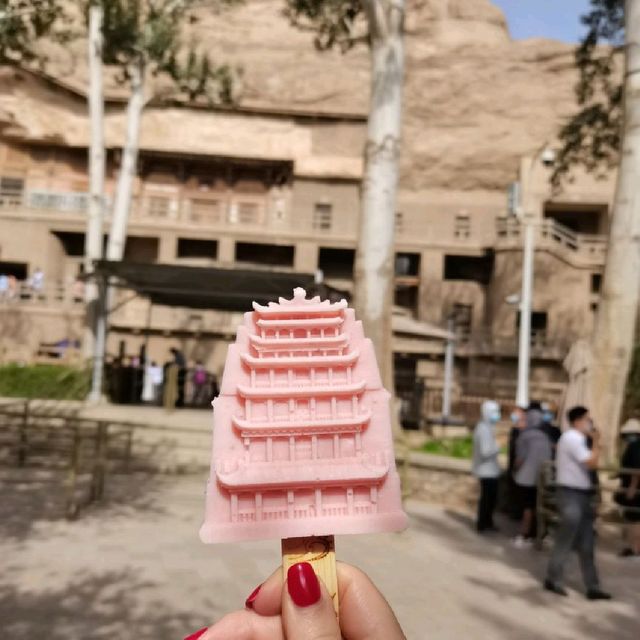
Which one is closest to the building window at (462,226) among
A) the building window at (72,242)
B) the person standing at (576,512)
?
the building window at (72,242)

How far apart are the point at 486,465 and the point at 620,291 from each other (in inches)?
137

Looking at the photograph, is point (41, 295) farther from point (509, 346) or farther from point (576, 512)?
point (576, 512)

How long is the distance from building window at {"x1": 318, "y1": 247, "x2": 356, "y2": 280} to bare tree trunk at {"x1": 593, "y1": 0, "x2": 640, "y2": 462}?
77.9 ft

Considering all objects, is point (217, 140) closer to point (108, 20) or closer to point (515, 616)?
point (108, 20)

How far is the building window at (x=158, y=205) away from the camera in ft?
109

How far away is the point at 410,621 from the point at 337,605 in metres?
3.94

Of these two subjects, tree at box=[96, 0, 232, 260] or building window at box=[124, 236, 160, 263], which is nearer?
tree at box=[96, 0, 232, 260]

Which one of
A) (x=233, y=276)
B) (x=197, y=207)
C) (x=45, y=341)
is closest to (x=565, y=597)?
(x=233, y=276)

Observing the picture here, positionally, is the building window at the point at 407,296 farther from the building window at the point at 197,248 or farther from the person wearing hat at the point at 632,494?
the person wearing hat at the point at 632,494

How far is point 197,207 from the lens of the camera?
1334 inches

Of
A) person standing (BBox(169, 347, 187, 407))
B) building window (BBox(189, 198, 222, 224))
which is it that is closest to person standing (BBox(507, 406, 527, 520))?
person standing (BBox(169, 347, 187, 407))

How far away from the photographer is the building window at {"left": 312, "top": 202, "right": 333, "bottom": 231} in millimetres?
33125

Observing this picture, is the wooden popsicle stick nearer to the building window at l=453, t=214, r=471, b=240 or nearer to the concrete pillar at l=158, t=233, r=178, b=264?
the concrete pillar at l=158, t=233, r=178, b=264

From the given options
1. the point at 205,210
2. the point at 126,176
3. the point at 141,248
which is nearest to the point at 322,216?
the point at 205,210
